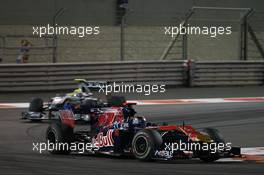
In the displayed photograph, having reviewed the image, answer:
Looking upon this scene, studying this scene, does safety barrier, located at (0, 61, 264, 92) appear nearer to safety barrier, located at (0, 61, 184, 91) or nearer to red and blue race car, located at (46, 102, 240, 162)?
safety barrier, located at (0, 61, 184, 91)

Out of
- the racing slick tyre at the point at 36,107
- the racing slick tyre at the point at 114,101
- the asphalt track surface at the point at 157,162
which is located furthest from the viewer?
the racing slick tyre at the point at 36,107

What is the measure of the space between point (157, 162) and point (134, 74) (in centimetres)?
1390

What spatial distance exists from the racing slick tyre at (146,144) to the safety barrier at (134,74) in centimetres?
1234

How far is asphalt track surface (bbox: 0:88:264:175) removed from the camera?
Result: 9875 mm

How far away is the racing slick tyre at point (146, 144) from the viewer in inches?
410

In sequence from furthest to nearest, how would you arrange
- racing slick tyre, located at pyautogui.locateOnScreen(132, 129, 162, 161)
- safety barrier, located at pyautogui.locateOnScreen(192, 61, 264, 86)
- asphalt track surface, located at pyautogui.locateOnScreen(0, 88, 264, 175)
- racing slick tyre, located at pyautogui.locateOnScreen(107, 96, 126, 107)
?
safety barrier, located at pyautogui.locateOnScreen(192, 61, 264, 86), racing slick tyre, located at pyautogui.locateOnScreen(107, 96, 126, 107), racing slick tyre, located at pyautogui.locateOnScreen(132, 129, 162, 161), asphalt track surface, located at pyautogui.locateOnScreen(0, 88, 264, 175)

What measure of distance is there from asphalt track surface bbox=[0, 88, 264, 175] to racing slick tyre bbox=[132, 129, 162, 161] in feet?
0.37

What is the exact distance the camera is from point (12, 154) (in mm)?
11414

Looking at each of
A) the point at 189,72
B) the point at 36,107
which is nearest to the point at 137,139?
the point at 36,107

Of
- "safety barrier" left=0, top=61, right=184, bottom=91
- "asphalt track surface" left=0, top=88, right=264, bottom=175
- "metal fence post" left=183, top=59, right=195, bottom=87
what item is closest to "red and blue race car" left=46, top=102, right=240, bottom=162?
"asphalt track surface" left=0, top=88, right=264, bottom=175

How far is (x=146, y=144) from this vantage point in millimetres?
10492

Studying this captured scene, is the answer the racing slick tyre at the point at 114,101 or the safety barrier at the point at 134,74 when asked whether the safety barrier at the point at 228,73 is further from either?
the racing slick tyre at the point at 114,101

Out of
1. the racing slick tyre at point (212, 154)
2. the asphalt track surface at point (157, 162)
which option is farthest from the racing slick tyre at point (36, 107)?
the racing slick tyre at point (212, 154)

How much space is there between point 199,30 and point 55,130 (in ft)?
65.8
